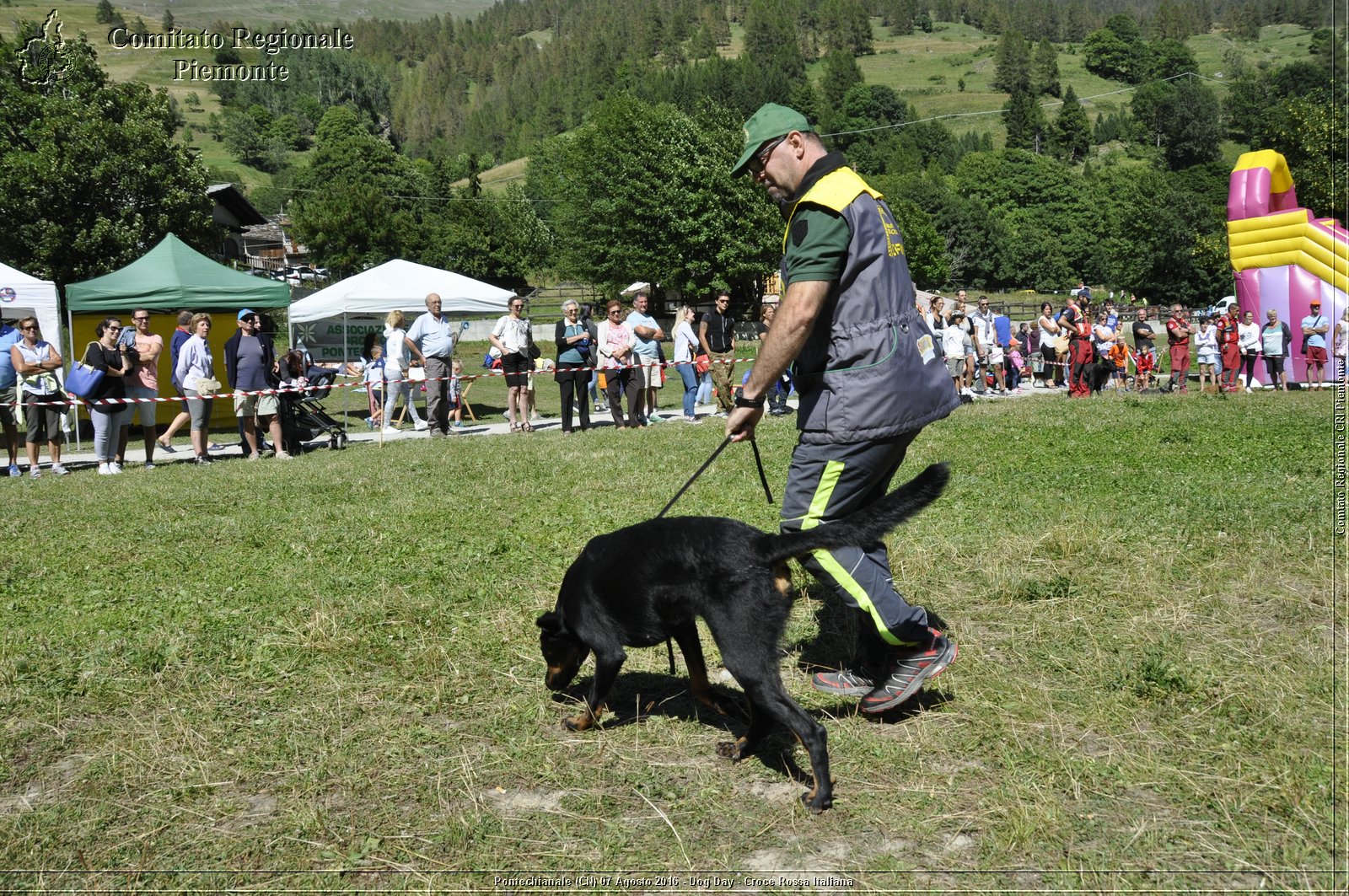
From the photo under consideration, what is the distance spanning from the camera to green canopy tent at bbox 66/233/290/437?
53.0ft

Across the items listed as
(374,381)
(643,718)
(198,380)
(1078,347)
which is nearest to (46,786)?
(643,718)

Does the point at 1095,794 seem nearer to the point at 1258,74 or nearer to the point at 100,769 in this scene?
the point at 100,769

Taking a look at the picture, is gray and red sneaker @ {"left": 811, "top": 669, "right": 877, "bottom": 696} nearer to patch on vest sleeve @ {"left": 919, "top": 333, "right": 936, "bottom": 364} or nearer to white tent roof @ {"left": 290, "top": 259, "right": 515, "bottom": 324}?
patch on vest sleeve @ {"left": 919, "top": 333, "right": 936, "bottom": 364}

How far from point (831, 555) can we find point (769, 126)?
174cm

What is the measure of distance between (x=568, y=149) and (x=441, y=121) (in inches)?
3741

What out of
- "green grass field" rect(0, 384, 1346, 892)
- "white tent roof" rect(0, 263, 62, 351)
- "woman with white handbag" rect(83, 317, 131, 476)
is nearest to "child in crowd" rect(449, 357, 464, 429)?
"woman with white handbag" rect(83, 317, 131, 476)

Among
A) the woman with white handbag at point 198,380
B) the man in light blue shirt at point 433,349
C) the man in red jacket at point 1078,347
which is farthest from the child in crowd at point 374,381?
the man in red jacket at point 1078,347

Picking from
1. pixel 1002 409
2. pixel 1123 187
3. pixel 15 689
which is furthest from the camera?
pixel 1123 187

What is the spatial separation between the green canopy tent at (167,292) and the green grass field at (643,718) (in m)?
9.88

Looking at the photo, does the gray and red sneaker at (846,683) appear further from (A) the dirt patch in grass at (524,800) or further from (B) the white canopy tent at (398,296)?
(B) the white canopy tent at (398,296)

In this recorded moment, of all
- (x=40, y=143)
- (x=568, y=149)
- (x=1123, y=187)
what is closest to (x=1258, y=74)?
(x=1123, y=187)

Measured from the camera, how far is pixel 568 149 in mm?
89625

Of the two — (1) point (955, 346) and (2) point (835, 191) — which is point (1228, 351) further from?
(2) point (835, 191)

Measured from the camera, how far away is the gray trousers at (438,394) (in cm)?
1566
